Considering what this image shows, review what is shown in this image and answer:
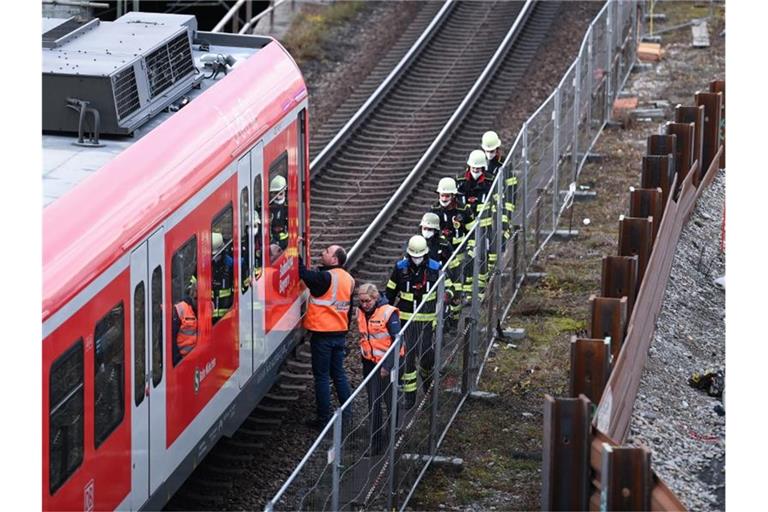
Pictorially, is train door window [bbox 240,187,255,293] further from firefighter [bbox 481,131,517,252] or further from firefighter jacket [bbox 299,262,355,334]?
firefighter [bbox 481,131,517,252]

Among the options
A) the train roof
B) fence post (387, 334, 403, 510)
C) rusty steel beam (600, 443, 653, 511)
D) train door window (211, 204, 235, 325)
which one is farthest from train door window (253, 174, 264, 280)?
rusty steel beam (600, 443, 653, 511)

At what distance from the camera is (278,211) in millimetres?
14828

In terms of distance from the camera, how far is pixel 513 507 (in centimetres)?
1298

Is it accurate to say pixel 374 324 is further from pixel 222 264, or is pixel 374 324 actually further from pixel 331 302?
pixel 222 264

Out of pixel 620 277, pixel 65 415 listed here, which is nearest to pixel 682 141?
pixel 620 277

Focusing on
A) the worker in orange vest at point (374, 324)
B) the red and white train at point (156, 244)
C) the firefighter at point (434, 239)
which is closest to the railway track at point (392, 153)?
the red and white train at point (156, 244)

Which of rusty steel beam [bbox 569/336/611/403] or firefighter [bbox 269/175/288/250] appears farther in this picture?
firefighter [bbox 269/175/288/250]

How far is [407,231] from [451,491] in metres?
6.92

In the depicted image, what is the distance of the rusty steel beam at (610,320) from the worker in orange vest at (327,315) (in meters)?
3.23

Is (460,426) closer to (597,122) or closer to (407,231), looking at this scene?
(407,231)

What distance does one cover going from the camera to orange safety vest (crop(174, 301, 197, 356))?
39.7 feet

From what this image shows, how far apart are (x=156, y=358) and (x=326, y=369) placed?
10.7ft

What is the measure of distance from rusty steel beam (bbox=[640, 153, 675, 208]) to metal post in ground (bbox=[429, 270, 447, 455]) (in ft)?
12.2

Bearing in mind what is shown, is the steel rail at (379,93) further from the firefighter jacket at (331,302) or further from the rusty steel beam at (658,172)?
the firefighter jacket at (331,302)
